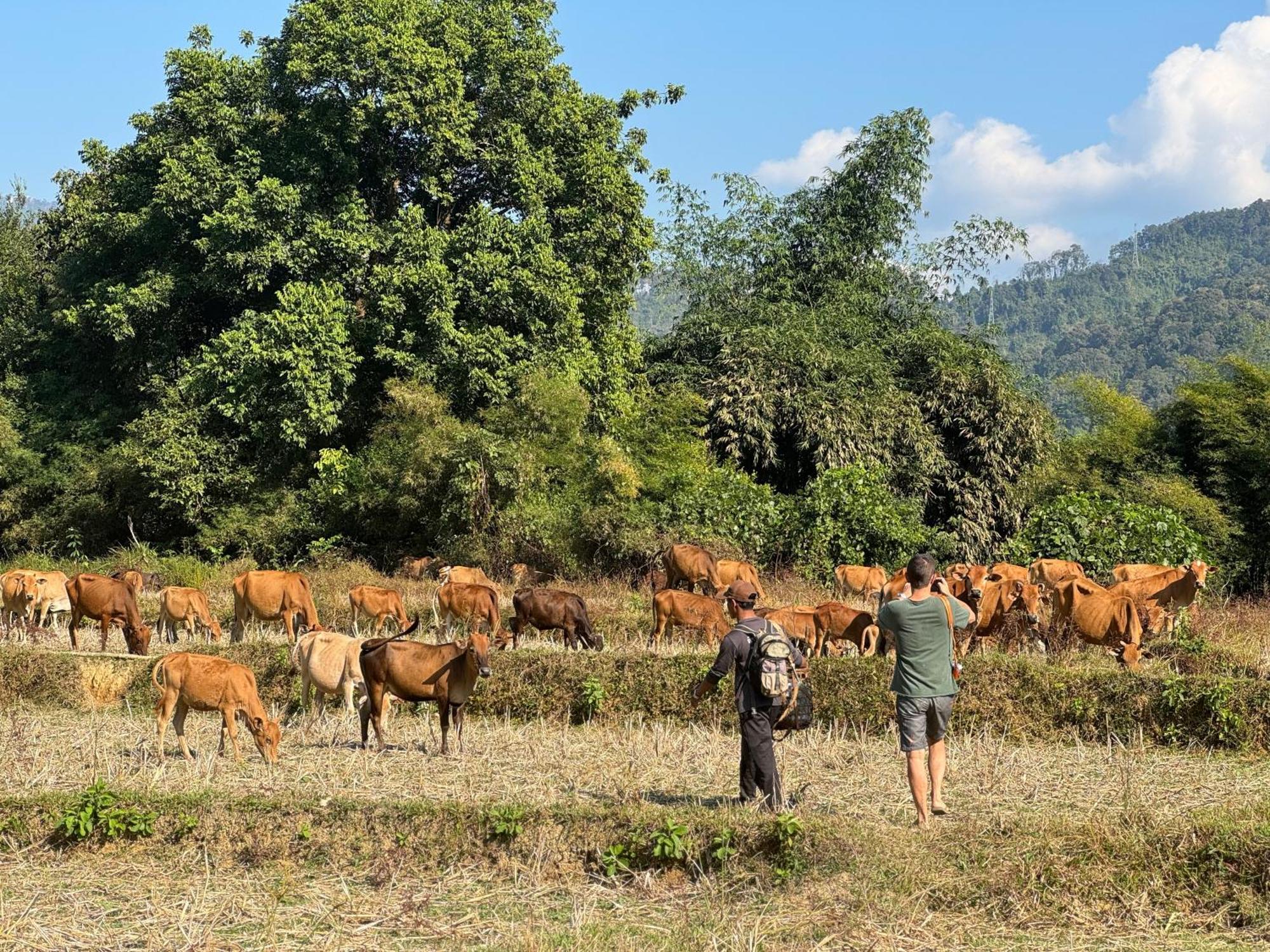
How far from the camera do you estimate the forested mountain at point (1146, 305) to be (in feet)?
327

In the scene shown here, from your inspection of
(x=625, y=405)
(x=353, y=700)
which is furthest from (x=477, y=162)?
(x=353, y=700)

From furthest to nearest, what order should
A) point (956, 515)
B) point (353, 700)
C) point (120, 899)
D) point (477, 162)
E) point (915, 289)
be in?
1. point (915, 289)
2. point (956, 515)
3. point (477, 162)
4. point (353, 700)
5. point (120, 899)

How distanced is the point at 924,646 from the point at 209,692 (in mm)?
6287

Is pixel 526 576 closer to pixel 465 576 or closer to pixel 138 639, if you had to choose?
pixel 465 576

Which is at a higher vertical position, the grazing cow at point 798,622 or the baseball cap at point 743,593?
the baseball cap at point 743,593

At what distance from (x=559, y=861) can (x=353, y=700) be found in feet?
17.8

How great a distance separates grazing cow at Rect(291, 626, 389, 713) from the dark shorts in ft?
19.5

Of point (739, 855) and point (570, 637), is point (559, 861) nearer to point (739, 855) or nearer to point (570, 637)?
point (739, 855)

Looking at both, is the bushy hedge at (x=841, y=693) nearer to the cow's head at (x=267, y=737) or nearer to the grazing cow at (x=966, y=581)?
the grazing cow at (x=966, y=581)

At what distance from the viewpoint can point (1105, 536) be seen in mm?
23500

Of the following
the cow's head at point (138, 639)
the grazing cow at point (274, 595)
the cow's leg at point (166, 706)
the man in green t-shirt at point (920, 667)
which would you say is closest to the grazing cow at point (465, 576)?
the grazing cow at point (274, 595)

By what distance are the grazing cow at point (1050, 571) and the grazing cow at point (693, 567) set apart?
5.02 metres

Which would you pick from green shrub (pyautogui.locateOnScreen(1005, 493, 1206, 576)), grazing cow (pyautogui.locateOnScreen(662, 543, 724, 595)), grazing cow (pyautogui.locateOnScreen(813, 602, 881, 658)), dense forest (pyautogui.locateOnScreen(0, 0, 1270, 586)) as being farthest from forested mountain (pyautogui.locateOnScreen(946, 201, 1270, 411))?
grazing cow (pyautogui.locateOnScreen(813, 602, 881, 658))

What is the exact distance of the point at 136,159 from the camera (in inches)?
1209
